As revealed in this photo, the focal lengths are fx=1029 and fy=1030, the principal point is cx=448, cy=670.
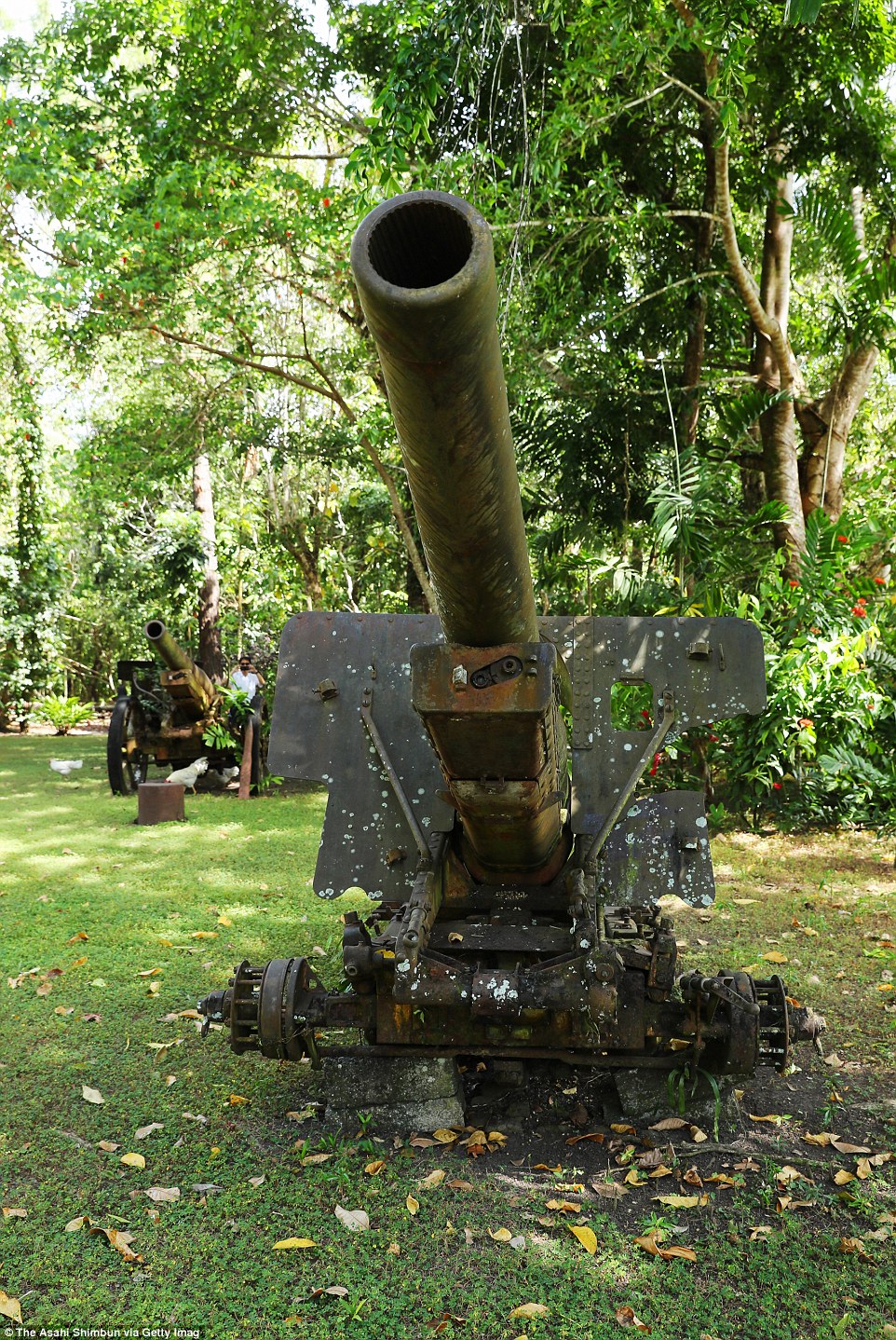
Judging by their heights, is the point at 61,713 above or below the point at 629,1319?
above

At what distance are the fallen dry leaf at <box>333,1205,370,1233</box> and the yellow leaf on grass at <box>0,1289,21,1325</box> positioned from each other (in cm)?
90

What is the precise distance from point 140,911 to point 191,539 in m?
10.4

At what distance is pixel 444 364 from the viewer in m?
1.81

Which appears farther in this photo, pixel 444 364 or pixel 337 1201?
pixel 337 1201

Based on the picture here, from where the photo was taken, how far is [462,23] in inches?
256

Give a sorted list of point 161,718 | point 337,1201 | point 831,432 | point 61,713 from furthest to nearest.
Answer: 1. point 61,713
2. point 161,718
3. point 831,432
4. point 337,1201

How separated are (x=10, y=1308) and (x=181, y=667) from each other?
8.41m

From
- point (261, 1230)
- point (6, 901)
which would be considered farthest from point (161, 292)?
point (261, 1230)

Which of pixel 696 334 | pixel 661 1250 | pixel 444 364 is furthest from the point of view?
pixel 696 334

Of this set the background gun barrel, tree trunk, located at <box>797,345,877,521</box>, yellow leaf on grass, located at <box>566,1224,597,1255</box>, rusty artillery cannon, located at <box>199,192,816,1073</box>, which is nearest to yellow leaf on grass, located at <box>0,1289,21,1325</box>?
rusty artillery cannon, located at <box>199,192,816,1073</box>

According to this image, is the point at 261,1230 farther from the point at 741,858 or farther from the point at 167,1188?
the point at 741,858

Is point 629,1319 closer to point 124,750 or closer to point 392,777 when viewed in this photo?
point 392,777

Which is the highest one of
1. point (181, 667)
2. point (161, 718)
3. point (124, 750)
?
point (181, 667)

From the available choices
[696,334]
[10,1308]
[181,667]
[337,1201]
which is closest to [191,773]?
[181,667]
